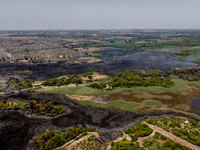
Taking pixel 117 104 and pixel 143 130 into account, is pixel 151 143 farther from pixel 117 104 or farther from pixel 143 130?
pixel 117 104

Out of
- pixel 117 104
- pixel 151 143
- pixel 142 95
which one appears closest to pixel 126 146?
pixel 151 143

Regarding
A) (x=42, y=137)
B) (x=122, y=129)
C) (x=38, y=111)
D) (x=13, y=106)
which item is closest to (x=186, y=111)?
(x=122, y=129)

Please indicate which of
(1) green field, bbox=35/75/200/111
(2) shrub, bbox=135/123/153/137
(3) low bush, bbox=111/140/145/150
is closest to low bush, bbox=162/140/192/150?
(2) shrub, bbox=135/123/153/137

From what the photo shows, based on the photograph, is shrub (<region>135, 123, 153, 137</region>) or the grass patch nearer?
shrub (<region>135, 123, 153, 137</region>)

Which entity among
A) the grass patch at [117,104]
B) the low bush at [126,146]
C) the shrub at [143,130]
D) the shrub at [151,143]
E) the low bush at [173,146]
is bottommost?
the grass patch at [117,104]

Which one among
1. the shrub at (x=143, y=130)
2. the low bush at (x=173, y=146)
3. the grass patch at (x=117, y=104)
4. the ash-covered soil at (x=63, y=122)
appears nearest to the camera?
the low bush at (x=173, y=146)

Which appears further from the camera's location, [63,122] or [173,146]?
[63,122]

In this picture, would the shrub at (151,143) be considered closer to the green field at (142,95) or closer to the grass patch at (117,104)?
the green field at (142,95)

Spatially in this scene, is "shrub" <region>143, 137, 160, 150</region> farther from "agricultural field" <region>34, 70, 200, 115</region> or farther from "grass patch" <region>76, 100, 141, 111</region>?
"grass patch" <region>76, 100, 141, 111</region>

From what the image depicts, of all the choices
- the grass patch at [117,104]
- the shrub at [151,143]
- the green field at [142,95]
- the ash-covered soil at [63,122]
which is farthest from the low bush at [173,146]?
the grass patch at [117,104]
